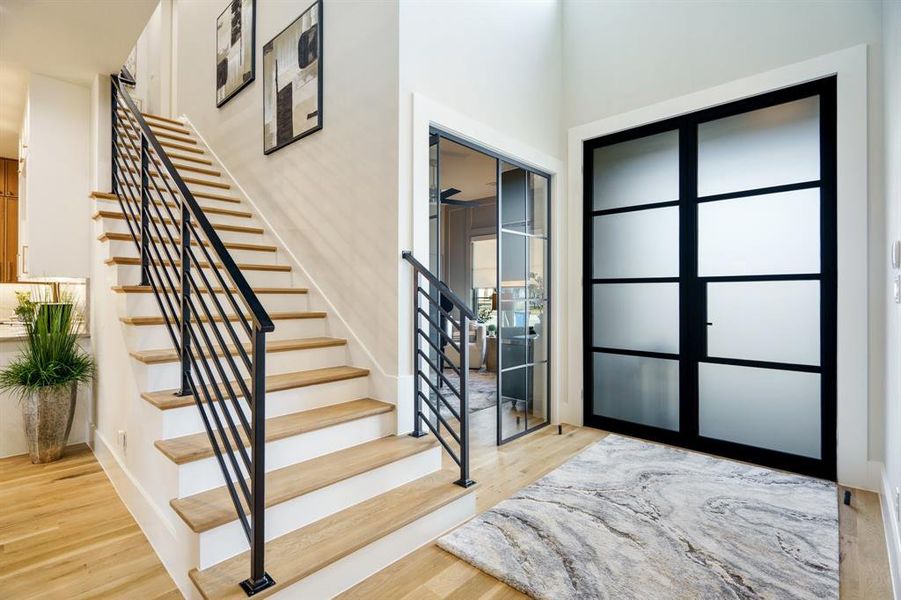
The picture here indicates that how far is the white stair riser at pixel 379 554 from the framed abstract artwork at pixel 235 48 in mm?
3898

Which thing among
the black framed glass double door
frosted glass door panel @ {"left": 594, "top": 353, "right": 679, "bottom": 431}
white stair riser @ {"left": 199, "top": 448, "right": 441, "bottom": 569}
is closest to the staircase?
white stair riser @ {"left": 199, "top": 448, "right": 441, "bottom": 569}

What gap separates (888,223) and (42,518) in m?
4.67

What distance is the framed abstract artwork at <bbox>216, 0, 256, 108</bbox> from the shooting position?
13.1ft

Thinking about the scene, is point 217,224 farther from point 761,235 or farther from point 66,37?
point 761,235

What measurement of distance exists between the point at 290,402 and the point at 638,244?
2.85 m

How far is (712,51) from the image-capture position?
325 centimetres

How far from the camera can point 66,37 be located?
2.78 m

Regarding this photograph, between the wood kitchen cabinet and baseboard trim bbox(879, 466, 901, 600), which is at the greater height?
the wood kitchen cabinet

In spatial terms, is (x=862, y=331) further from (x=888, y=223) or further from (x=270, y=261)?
(x=270, y=261)

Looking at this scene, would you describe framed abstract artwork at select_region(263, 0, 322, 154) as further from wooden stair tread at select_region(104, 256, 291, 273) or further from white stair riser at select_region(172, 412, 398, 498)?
white stair riser at select_region(172, 412, 398, 498)

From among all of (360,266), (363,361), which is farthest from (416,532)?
(360,266)

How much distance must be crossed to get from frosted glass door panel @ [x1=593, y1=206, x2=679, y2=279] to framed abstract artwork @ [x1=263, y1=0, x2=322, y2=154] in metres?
2.44

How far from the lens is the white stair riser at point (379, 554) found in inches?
65.1

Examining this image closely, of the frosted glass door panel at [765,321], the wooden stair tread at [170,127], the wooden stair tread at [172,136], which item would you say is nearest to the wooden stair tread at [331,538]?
the frosted glass door panel at [765,321]
